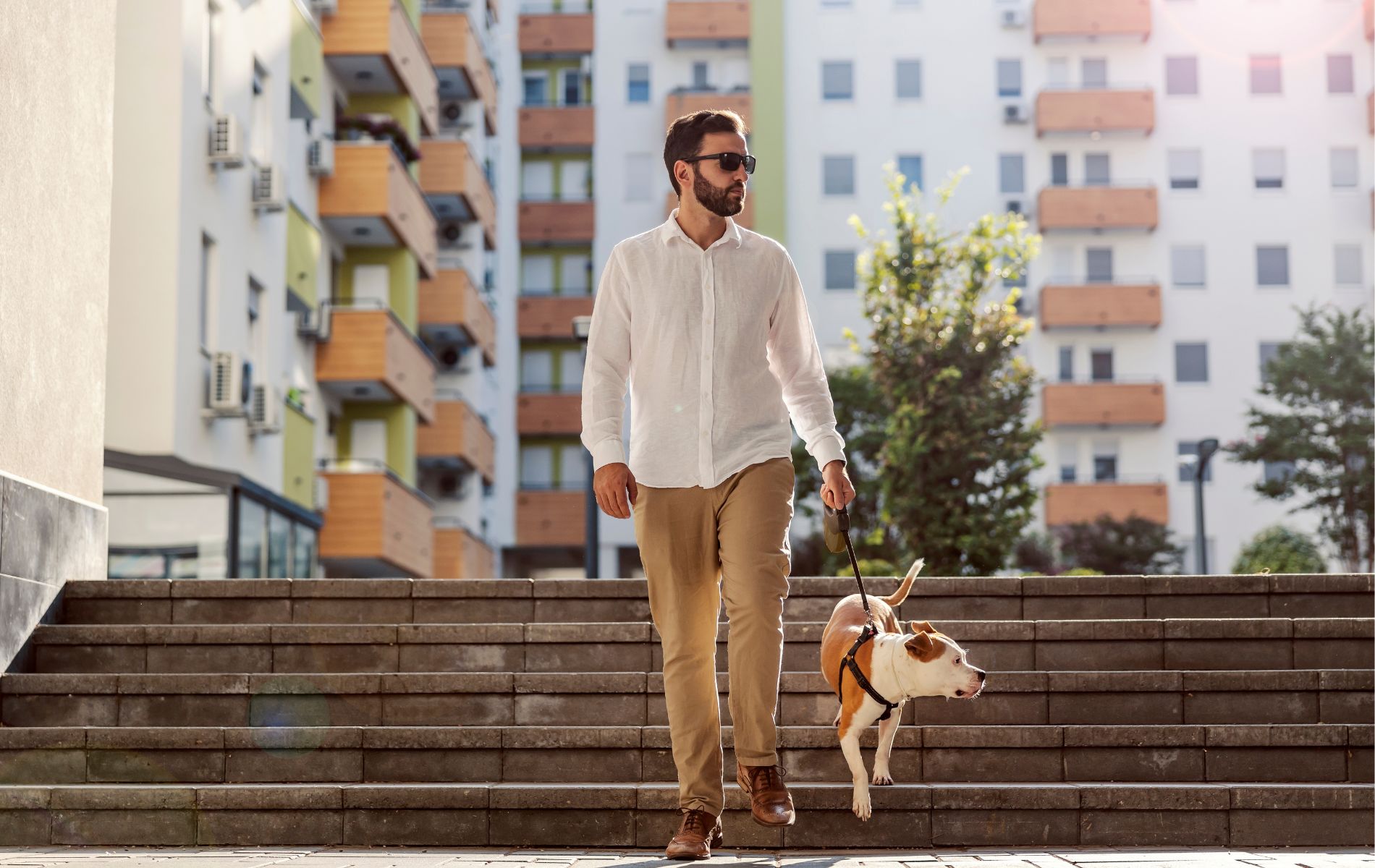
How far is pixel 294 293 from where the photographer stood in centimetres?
2741

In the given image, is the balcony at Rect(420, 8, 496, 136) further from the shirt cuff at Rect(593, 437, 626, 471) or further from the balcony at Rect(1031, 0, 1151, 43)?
the shirt cuff at Rect(593, 437, 626, 471)

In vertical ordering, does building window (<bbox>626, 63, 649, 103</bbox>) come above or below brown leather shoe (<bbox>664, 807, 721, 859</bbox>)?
above

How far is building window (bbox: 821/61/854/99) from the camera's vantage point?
189ft

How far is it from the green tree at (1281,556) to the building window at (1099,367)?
627 inches

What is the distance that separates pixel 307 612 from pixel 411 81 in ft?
85.2

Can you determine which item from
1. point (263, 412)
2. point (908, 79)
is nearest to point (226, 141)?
point (263, 412)

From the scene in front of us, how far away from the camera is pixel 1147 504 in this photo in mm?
53781

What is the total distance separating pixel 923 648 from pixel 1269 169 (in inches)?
2149

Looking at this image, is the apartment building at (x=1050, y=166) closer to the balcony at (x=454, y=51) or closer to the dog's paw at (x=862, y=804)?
the balcony at (x=454, y=51)

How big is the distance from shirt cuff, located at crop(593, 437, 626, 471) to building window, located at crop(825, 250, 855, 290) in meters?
49.9

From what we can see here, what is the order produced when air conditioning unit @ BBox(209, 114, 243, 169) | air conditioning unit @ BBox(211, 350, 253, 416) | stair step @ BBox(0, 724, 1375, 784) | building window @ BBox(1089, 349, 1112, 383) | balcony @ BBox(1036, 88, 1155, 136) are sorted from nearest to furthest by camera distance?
stair step @ BBox(0, 724, 1375, 784) < air conditioning unit @ BBox(211, 350, 253, 416) < air conditioning unit @ BBox(209, 114, 243, 169) < building window @ BBox(1089, 349, 1112, 383) < balcony @ BBox(1036, 88, 1155, 136)

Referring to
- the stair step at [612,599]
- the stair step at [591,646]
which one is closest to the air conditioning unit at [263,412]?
the stair step at [612,599]

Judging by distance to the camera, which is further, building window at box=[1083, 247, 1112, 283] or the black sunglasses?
building window at box=[1083, 247, 1112, 283]

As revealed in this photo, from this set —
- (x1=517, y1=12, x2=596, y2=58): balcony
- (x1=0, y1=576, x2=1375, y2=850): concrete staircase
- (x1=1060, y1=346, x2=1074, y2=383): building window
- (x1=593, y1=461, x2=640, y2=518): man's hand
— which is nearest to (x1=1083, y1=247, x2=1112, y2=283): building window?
(x1=1060, y1=346, x2=1074, y2=383): building window
